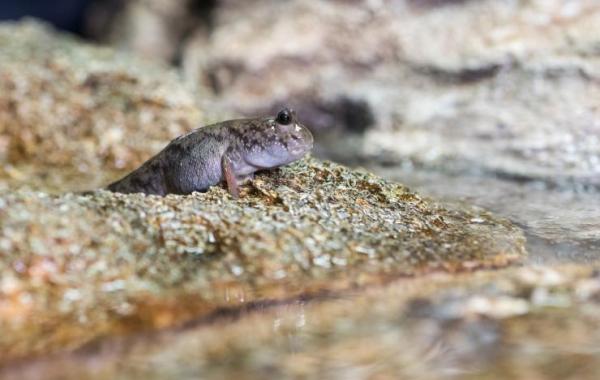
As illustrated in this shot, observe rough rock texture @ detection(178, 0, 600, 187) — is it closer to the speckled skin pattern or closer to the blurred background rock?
the blurred background rock

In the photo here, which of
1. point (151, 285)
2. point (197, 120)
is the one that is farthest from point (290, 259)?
point (197, 120)

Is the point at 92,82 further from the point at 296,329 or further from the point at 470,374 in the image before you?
the point at 470,374

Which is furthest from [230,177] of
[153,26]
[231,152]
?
[153,26]

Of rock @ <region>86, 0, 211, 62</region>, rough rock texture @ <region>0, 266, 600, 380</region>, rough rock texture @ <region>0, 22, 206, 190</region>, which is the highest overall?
rock @ <region>86, 0, 211, 62</region>

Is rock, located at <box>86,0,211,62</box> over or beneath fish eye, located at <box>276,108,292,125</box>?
over

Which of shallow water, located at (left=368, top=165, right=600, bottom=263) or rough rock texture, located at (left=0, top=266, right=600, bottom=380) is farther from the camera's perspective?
shallow water, located at (left=368, top=165, right=600, bottom=263)

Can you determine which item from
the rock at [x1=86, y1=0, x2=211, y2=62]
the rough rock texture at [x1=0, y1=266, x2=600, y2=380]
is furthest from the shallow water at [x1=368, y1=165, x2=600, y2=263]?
the rock at [x1=86, y1=0, x2=211, y2=62]
